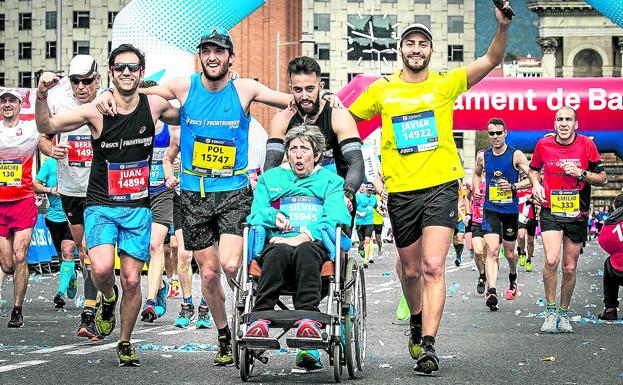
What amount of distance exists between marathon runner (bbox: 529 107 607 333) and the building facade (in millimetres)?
98734

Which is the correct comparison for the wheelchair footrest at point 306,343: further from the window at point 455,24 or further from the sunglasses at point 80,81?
the window at point 455,24

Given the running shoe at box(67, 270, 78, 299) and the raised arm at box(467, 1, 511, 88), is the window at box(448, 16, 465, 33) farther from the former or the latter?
the raised arm at box(467, 1, 511, 88)

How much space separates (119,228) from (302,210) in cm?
140

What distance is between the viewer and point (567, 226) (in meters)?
14.0

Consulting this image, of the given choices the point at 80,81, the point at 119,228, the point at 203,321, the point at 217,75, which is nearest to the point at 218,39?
the point at 217,75

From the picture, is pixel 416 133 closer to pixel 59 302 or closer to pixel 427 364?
pixel 427 364

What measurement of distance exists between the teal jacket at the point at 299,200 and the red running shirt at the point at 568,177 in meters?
4.72

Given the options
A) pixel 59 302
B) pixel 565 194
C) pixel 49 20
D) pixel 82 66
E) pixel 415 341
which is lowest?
pixel 59 302

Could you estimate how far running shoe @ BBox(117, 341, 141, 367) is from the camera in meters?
9.77

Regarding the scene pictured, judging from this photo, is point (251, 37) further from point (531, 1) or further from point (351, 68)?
point (531, 1)

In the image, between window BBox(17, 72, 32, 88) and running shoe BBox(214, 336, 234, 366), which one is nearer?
running shoe BBox(214, 336, 234, 366)

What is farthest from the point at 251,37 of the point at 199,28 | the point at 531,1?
the point at 199,28

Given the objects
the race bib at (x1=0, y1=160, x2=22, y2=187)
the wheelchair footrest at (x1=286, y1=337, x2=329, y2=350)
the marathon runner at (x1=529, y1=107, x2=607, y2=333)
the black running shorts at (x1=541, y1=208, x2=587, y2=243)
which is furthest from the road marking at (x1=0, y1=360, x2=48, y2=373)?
the black running shorts at (x1=541, y1=208, x2=587, y2=243)

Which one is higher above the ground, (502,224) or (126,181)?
(126,181)
